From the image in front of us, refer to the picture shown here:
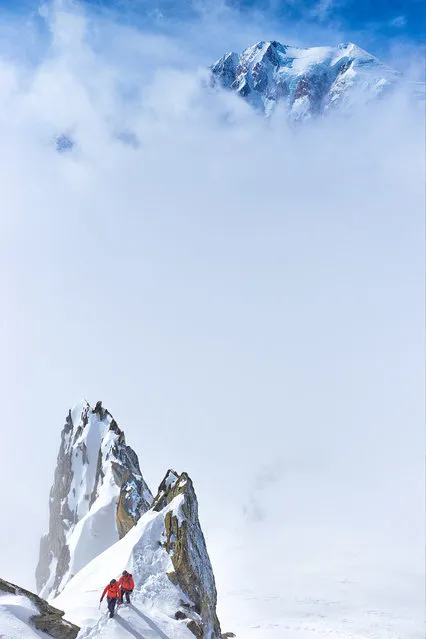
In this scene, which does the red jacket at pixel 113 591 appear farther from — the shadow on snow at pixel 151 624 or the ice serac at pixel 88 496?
the ice serac at pixel 88 496

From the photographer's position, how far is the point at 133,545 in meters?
25.3

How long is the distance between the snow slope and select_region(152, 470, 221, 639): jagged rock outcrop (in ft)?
0.21

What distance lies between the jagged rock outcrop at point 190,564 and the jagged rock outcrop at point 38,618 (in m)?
5.21

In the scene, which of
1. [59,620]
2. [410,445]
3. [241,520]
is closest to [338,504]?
[241,520]

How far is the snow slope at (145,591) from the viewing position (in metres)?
18.7

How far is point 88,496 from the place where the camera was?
56.8 m

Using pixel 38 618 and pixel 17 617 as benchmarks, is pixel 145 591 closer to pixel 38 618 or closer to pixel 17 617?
pixel 38 618

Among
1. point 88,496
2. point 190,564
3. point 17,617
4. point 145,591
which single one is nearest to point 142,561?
point 145,591

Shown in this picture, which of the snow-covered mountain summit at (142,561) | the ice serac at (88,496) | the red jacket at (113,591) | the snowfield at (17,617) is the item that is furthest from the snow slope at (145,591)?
the ice serac at (88,496)

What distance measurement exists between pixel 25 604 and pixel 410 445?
13636 cm

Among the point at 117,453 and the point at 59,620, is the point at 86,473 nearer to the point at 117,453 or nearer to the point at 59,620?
the point at 117,453

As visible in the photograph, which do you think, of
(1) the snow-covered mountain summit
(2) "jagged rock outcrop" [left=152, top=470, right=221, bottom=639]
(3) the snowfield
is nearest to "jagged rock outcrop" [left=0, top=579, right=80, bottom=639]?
(3) the snowfield

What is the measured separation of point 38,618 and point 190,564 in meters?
7.96

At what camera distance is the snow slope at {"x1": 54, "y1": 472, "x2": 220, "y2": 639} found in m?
18.7
